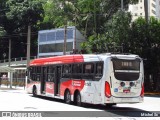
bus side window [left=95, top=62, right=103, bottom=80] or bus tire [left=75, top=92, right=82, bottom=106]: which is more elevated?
bus side window [left=95, top=62, right=103, bottom=80]

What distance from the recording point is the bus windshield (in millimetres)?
19703

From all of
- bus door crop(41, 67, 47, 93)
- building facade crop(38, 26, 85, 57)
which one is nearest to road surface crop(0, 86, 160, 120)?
bus door crop(41, 67, 47, 93)

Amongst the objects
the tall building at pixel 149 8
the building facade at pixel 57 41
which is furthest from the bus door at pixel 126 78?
the tall building at pixel 149 8

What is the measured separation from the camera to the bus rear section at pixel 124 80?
63.6ft

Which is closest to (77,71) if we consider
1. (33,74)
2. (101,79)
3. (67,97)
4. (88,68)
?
(88,68)

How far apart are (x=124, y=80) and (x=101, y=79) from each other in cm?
115

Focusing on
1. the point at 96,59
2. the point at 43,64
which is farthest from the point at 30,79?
the point at 96,59

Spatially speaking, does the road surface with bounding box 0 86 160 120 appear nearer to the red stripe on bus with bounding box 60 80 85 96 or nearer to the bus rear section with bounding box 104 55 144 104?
the bus rear section with bounding box 104 55 144 104

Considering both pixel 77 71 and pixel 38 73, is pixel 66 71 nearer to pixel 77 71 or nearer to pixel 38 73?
pixel 77 71

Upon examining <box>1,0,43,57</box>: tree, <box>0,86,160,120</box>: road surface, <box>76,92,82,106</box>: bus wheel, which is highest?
<box>1,0,43,57</box>: tree

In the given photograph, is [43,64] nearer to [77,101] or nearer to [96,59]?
[77,101]

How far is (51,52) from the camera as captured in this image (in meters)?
73.1

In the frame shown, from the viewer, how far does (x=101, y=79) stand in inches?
776

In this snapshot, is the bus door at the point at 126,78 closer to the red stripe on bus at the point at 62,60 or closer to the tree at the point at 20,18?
the red stripe on bus at the point at 62,60
